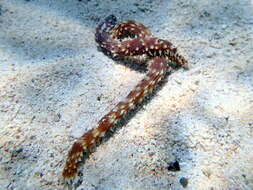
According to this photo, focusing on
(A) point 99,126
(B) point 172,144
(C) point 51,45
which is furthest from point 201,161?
Result: (C) point 51,45

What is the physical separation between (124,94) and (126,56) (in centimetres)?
56

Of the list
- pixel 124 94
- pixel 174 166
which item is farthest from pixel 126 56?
pixel 174 166

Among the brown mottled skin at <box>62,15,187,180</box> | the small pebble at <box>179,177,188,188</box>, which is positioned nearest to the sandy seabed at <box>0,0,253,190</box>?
the small pebble at <box>179,177,188,188</box>

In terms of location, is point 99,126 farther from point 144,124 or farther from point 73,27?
point 73,27

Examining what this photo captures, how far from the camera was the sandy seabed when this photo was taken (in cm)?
243

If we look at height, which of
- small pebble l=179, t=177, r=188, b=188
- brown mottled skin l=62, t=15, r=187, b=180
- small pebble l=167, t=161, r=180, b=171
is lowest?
small pebble l=179, t=177, r=188, b=188

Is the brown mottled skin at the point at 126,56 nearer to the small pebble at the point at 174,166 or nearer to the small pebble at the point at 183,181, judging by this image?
the small pebble at the point at 174,166

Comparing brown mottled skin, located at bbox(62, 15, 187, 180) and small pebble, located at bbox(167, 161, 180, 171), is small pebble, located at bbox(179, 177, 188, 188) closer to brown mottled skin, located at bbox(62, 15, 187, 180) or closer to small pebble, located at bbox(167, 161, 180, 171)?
small pebble, located at bbox(167, 161, 180, 171)

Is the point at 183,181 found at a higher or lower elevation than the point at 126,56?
lower

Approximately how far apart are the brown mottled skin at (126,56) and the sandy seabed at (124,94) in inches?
6.0

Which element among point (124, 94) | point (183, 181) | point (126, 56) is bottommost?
point (183, 181)

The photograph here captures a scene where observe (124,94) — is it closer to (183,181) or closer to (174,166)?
(174,166)

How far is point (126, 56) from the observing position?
3215 mm

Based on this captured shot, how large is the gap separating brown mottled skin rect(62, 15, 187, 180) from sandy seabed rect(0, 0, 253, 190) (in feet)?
0.50
